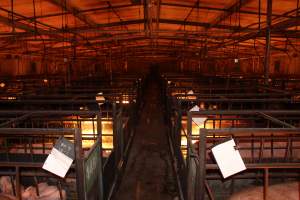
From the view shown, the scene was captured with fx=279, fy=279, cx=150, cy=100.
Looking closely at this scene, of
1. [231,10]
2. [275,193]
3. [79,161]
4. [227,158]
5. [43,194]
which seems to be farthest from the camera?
[231,10]

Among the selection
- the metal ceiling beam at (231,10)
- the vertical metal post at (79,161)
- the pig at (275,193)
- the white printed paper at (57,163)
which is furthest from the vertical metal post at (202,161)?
the metal ceiling beam at (231,10)

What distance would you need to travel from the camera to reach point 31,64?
2541cm

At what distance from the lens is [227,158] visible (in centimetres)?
271

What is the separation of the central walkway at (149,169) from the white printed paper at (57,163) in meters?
3.56

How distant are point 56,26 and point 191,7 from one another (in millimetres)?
6097

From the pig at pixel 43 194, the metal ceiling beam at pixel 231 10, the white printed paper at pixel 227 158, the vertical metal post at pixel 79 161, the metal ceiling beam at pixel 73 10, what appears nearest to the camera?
the white printed paper at pixel 227 158

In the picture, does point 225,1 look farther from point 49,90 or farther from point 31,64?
point 31,64

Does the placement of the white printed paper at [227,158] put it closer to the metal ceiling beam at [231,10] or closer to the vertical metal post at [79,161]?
the vertical metal post at [79,161]

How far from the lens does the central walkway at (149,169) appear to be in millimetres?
6367

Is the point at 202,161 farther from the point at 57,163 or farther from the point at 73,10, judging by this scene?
the point at 73,10

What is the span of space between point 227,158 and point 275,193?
1.21m

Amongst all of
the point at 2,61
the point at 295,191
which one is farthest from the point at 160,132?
the point at 2,61

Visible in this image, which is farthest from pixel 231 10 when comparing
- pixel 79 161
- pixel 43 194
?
pixel 79 161

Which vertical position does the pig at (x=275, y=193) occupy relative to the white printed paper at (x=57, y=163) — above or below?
below
